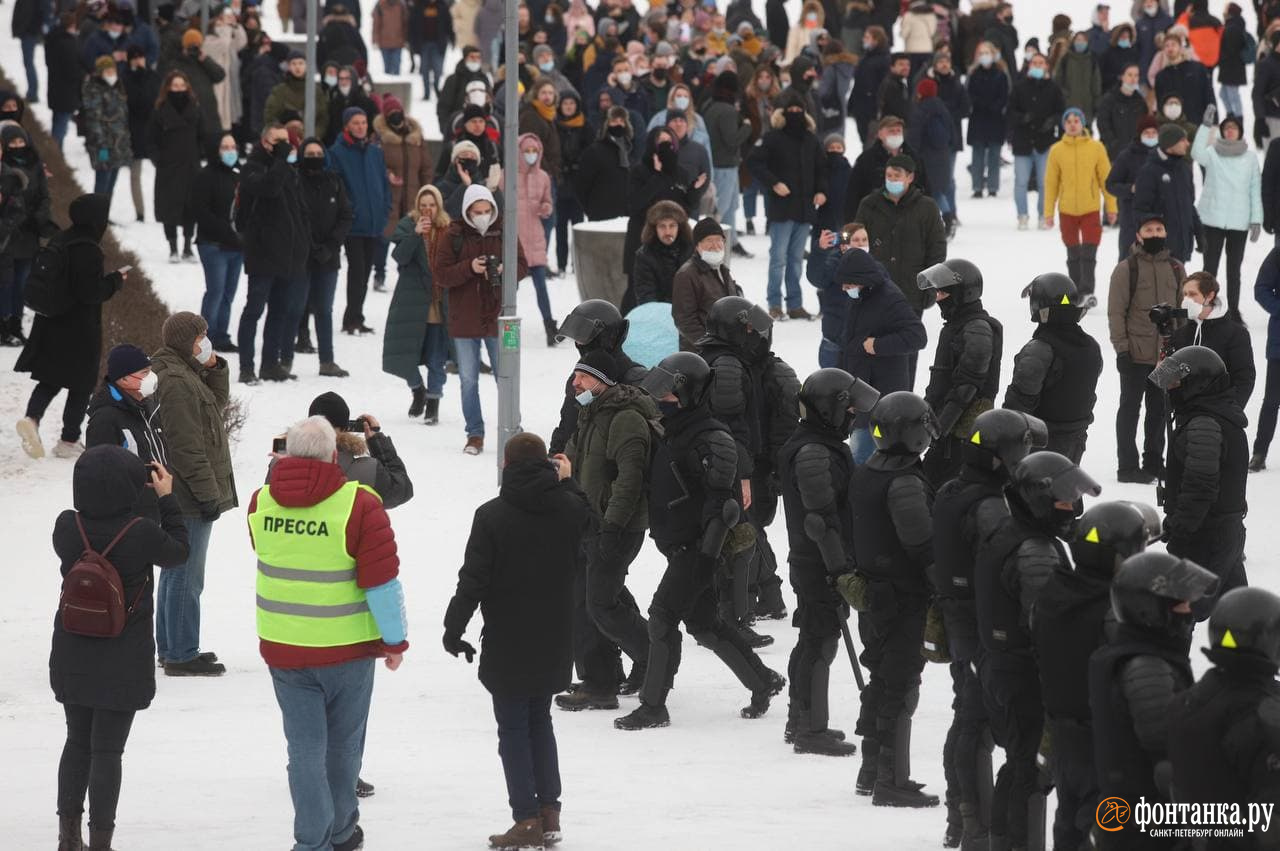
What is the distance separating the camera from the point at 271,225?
14.8 meters

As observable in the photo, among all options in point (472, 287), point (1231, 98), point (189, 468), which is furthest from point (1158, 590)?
point (1231, 98)

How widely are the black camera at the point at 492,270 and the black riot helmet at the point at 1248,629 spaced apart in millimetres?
8786

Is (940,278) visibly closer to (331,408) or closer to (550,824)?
(331,408)

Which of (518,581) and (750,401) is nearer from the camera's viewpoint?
(518,581)

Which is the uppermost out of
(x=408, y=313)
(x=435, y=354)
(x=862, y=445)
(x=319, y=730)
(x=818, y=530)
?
(x=818, y=530)

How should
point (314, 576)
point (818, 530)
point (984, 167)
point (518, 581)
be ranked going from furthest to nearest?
point (984, 167)
point (818, 530)
point (518, 581)
point (314, 576)

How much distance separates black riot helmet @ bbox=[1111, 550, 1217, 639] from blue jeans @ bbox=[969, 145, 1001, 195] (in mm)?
18380

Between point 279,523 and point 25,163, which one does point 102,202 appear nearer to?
point 25,163

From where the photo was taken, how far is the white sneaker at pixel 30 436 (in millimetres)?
12828

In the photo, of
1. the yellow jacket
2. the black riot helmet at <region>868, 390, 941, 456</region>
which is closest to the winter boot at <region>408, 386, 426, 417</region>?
the yellow jacket

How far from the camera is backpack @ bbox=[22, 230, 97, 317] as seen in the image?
1245 cm

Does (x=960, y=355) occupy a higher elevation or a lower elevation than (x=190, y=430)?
higher

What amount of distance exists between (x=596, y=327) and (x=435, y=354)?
17.3 ft

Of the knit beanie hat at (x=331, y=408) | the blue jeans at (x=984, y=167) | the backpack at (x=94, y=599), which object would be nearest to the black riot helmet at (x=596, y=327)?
the knit beanie hat at (x=331, y=408)
